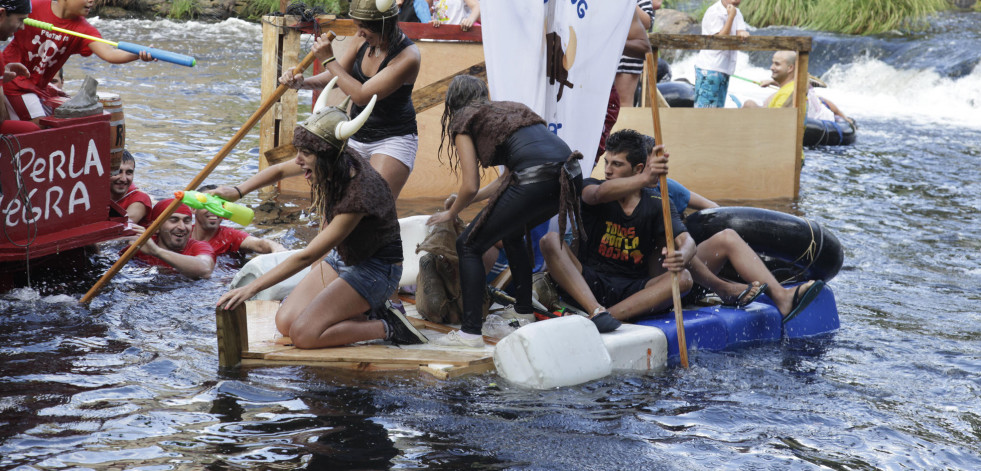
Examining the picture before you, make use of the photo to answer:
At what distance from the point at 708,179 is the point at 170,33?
663 inches

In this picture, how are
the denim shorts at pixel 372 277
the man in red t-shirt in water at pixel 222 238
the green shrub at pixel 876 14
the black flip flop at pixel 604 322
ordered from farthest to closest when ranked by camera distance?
the green shrub at pixel 876 14
the man in red t-shirt in water at pixel 222 238
the black flip flop at pixel 604 322
the denim shorts at pixel 372 277

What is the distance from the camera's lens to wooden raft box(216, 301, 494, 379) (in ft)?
16.5

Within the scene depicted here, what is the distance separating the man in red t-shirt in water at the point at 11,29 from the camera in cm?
553

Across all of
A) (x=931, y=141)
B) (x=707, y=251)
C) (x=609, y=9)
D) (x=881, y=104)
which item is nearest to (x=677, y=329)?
(x=707, y=251)

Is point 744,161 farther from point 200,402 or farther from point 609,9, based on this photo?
point 200,402

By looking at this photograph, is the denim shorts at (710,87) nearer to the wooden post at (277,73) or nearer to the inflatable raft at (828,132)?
the inflatable raft at (828,132)

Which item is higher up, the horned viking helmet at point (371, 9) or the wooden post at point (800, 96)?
the horned viking helmet at point (371, 9)

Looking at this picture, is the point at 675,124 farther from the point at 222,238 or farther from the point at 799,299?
the point at 222,238

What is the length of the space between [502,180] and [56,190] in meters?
2.72

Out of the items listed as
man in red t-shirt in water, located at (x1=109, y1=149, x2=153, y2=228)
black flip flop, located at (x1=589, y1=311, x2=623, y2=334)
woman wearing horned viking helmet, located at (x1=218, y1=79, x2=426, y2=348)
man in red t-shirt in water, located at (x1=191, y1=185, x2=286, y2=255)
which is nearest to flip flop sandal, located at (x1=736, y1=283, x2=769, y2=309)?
black flip flop, located at (x1=589, y1=311, x2=623, y2=334)

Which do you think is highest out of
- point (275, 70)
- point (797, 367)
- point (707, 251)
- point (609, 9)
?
point (609, 9)

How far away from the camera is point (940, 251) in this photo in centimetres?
898

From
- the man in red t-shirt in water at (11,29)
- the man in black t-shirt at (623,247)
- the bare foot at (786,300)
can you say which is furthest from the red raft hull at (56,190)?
the bare foot at (786,300)

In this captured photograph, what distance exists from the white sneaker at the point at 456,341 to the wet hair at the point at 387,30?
1.72m
